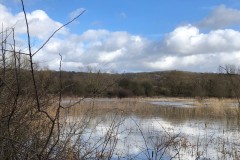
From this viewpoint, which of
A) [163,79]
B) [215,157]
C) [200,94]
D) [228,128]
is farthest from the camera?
[163,79]

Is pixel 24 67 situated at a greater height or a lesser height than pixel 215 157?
greater

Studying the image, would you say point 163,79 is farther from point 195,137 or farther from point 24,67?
point 24,67

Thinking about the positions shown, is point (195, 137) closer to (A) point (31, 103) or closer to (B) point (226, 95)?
(A) point (31, 103)

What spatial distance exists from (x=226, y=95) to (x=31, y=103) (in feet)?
111

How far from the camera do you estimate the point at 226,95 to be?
120ft

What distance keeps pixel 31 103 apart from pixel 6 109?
31 cm

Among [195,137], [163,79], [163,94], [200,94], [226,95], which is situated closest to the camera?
[195,137]

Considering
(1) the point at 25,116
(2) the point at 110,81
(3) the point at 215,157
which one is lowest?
(3) the point at 215,157

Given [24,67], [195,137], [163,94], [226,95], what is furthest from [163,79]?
[24,67]

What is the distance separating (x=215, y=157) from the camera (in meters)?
8.85

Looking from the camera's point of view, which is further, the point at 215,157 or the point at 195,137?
the point at 195,137

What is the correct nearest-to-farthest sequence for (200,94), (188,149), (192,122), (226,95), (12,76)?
(12,76)
(188,149)
(192,122)
(226,95)
(200,94)

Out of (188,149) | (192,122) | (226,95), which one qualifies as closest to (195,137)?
(188,149)

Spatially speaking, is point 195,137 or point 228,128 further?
point 228,128
